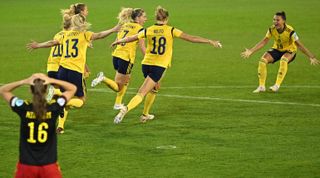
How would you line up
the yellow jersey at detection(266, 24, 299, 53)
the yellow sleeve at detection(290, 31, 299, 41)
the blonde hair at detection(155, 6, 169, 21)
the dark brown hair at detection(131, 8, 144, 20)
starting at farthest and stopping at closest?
the yellow jersey at detection(266, 24, 299, 53) < the yellow sleeve at detection(290, 31, 299, 41) < the dark brown hair at detection(131, 8, 144, 20) < the blonde hair at detection(155, 6, 169, 21)

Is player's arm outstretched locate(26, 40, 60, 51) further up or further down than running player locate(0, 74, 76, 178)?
further up

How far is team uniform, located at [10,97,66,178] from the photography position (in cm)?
969

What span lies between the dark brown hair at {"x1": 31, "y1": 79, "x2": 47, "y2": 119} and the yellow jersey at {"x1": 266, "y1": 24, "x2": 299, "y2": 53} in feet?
37.7

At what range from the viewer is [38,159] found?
9703 millimetres

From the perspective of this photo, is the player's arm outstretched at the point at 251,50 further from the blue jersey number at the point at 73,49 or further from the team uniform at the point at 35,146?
the team uniform at the point at 35,146

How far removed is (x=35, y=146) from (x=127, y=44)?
859 centimetres

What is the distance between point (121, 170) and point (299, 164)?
2.91 m

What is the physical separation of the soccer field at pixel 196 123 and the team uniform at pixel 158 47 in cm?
108

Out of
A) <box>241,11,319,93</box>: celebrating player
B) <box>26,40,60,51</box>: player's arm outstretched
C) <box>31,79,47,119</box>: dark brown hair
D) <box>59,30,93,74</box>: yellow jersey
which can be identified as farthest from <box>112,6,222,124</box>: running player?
<box>31,79,47,119</box>: dark brown hair

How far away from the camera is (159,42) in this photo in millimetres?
16516

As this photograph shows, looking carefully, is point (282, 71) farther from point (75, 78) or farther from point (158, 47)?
point (75, 78)

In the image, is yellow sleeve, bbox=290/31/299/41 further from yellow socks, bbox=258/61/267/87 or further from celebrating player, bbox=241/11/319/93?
yellow socks, bbox=258/61/267/87

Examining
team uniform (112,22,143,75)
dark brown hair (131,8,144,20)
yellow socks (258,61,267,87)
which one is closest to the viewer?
dark brown hair (131,8,144,20)

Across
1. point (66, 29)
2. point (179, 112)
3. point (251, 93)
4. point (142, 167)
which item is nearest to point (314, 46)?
point (251, 93)
